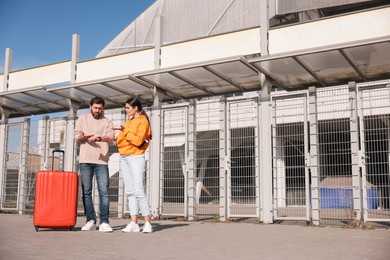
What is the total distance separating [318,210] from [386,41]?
3498 millimetres

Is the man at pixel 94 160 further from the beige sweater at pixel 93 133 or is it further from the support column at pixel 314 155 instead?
the support column at pixel 314 155

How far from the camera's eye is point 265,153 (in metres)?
9.43

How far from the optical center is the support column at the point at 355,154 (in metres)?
8.74

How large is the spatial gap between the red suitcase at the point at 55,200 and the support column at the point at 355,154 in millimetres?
5311

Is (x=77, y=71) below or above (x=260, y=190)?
above

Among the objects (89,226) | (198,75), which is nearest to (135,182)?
(89,226)

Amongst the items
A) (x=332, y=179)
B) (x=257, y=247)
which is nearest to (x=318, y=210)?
(x=332, y=179)

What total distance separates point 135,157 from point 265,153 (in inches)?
136

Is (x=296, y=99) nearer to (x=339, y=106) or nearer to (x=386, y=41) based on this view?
(x=339, y=106)

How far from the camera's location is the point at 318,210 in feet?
29.3

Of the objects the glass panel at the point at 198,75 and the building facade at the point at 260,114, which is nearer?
the building facade at the point at 260,114

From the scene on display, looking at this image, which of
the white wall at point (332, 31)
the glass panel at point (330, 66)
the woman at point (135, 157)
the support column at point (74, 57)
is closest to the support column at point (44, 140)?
the support column at point (74, 57)

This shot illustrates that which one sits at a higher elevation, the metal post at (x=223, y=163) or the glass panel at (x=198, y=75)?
the glass panel at (x=198, y=75)

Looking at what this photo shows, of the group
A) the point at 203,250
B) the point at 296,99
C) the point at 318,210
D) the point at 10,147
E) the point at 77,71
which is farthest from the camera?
the point at 10,147
